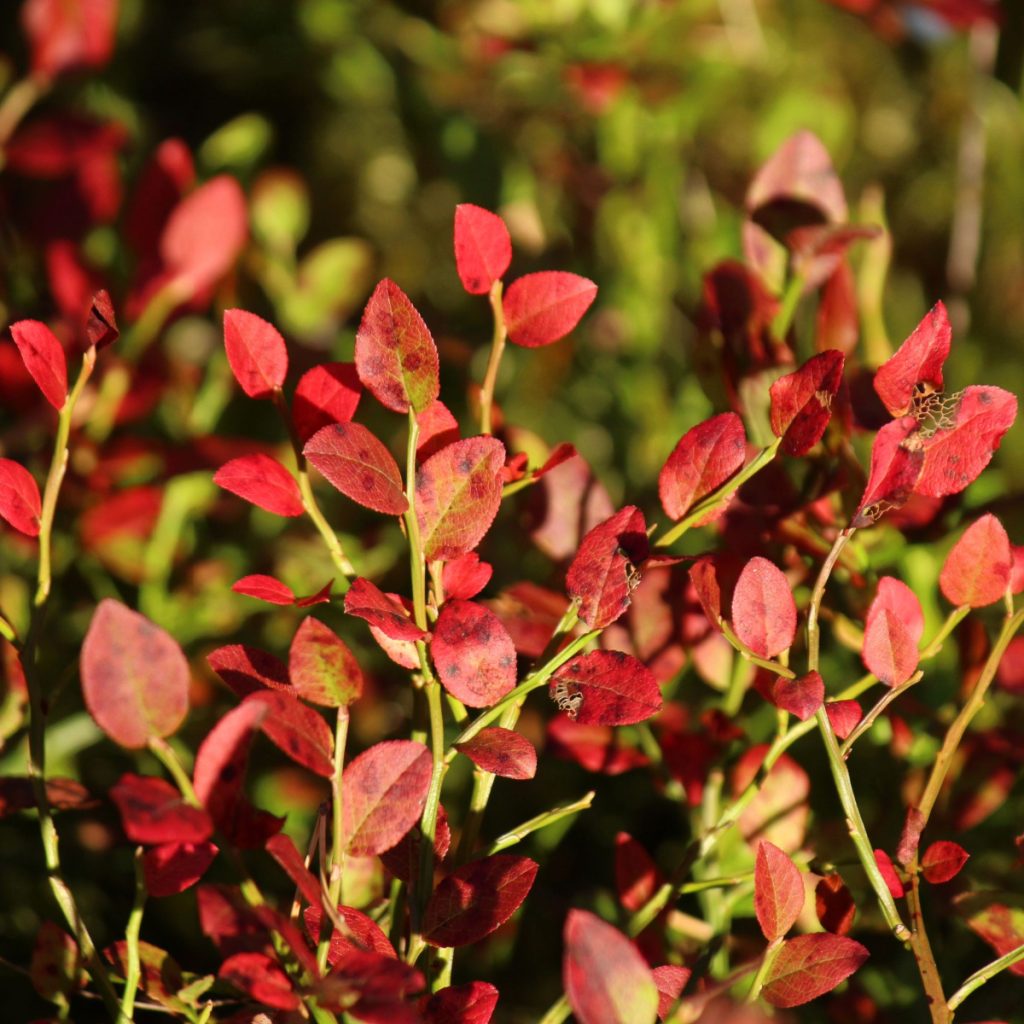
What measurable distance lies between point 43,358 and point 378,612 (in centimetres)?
17

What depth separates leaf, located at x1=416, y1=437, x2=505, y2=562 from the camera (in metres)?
0.39

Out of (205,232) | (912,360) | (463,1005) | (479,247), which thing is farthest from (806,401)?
(205,232)

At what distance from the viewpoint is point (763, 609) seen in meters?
0.40

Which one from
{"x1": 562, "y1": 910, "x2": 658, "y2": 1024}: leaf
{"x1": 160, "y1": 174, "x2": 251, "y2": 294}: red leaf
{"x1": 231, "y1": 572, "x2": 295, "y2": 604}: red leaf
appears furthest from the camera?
{"x1": 160, "y1": 174, "x2": 251, "y2": 294}: red leaf

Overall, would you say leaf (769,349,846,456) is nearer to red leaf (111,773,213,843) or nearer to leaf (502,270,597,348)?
leaf (502,270,597,348)

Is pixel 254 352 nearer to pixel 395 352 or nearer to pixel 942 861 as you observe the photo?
pixel 395 352

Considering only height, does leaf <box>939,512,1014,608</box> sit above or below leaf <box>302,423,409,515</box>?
below

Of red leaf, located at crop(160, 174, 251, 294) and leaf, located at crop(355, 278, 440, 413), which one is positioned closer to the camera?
leaf, located at crop(355, 278, 440, 413)

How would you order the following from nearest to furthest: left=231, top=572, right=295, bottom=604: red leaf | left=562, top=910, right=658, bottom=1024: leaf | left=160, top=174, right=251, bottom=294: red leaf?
left=562, top=910, right=658, bottom=1024: leaf < left=231, top=572, right=295, bottom=604: red leaf < left=160, top=174, right=251, bottom=294: red leaf

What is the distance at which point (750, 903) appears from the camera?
0.53 metres

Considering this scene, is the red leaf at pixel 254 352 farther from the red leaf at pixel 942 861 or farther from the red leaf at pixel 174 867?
the red leaf at pixel 942 861

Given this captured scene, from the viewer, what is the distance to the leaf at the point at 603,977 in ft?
1.00

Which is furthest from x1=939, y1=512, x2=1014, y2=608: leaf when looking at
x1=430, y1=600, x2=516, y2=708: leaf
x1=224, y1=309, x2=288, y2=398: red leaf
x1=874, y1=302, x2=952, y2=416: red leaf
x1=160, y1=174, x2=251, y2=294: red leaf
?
x1=160, y1=174, x2=251, y2=294: red leaf

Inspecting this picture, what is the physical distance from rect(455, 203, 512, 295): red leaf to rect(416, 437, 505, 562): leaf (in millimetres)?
88
